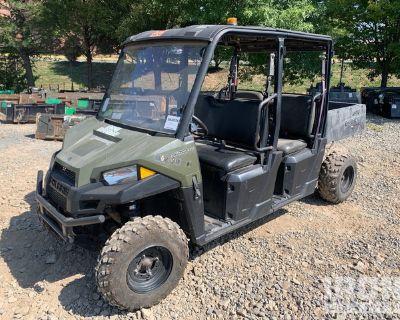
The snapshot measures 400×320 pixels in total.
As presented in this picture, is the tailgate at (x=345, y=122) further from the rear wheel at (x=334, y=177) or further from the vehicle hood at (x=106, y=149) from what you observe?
the vehicle hood at (x=106, y=149)

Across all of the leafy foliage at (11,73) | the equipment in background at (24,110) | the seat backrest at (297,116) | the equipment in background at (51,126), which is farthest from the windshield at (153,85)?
the leafy foliage at (11,73)

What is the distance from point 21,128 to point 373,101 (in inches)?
432

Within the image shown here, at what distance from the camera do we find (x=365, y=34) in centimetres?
1512

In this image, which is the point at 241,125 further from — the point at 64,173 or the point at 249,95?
the point at 64,173

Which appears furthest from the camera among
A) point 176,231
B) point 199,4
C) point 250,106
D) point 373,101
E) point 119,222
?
point 373,101

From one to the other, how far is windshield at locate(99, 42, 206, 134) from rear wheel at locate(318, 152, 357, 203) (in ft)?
8.62

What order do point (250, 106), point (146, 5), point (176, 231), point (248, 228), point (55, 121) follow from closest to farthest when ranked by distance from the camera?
point (176, 231) < point (250, 106) < point (248, 228) < point (55, 121) < point (146, 5)

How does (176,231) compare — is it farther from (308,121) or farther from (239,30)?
(308,121)

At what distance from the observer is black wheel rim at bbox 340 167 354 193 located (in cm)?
558

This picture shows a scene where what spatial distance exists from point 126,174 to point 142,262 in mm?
740

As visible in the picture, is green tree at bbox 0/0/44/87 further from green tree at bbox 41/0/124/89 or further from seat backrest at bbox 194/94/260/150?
seat backrest at bbox 194/94/260/150

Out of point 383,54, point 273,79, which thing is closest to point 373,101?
point 383,54

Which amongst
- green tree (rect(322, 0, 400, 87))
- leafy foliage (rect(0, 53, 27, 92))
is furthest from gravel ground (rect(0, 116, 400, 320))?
leafy foliage (rect(0, 53, 27, 92))

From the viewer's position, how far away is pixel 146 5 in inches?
592
